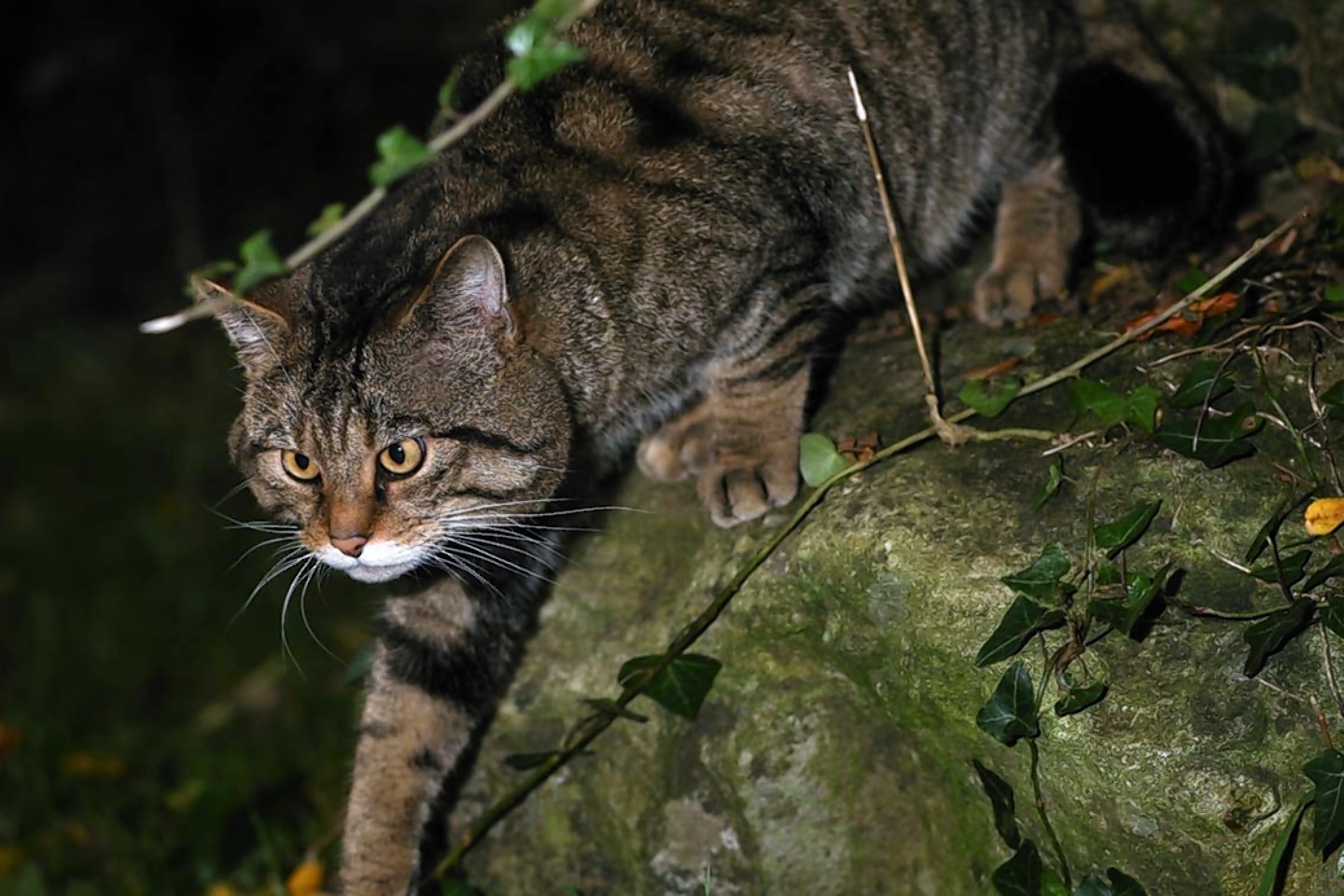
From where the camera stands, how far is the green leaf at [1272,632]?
192 cm

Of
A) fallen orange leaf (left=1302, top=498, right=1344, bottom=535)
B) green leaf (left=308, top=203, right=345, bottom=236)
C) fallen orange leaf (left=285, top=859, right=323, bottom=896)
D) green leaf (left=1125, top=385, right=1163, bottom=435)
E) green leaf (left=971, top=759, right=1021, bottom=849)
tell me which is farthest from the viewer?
fallen orange leaf (left=285, top=859, right=323, bottom=896)

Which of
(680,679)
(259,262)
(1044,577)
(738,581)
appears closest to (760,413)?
(738,581)

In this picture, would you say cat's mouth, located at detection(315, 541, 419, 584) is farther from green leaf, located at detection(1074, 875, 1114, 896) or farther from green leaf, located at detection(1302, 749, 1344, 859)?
green leaf, located at detection(1302, 749, 1344, 859)

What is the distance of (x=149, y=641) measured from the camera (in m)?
4.68

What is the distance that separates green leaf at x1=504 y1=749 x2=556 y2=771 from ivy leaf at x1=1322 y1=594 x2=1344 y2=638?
1.30 m

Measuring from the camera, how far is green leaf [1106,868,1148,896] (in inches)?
78.2

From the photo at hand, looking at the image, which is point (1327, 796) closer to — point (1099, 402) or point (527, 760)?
point (1099, 402)

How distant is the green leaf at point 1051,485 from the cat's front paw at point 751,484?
52 cm

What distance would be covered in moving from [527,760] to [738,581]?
51 cm

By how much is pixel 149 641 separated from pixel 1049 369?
3262mm

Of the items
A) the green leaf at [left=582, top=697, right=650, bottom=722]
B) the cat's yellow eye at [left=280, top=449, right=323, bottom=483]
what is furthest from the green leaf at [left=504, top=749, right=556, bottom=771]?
the cat's yellow eye at [left=280, top=449, right=323, bottom=483]

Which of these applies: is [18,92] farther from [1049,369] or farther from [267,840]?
[1049,369]

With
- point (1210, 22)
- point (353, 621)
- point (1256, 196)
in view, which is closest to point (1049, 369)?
point (1256, 196)

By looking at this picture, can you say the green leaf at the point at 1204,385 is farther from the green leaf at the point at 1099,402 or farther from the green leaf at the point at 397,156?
→ the green leaf at the point at 397,156
